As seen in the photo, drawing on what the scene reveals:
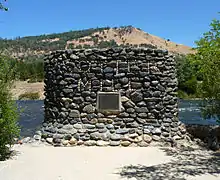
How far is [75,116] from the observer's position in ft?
30.5

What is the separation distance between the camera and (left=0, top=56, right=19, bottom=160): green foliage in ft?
23.7

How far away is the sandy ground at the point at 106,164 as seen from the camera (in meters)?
5.98

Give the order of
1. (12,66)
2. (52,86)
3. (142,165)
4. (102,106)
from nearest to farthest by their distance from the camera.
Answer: (142,165), (12,66), (102,106), (52,86)

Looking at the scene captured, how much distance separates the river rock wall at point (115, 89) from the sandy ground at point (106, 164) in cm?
62

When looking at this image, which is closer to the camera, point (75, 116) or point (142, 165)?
point (142, 165)

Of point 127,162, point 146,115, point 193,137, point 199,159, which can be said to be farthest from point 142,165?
point 193,137

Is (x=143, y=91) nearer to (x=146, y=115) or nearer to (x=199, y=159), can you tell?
(x=146, y=115)

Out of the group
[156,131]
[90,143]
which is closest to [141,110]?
[156,131]

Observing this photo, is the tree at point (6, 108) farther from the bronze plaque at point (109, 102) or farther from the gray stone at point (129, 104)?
the gray stone at point (129, 104)

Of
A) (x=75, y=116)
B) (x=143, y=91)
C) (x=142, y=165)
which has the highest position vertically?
(x=143, y=91)

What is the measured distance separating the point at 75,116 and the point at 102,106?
2.88ft

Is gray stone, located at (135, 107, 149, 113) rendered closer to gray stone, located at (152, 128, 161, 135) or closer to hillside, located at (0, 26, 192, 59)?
gray stone, located at (152, 128, 161, 135)

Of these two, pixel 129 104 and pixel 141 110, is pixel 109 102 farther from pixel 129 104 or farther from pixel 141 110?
pixel 141 110

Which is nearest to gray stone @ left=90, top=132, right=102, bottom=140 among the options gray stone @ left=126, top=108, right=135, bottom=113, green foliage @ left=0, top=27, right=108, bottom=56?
gray stone @ left=126, top=108, right=135, bottom=113
